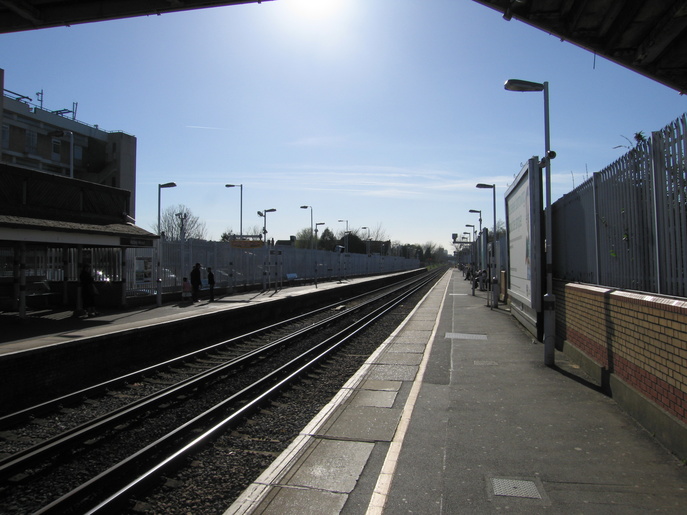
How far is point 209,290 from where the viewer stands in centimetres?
2512

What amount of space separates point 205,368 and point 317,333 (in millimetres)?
5995

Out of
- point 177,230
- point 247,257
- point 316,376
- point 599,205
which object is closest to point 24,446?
point 316,376

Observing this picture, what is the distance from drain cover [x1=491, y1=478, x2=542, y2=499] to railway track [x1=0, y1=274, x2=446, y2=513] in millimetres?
3126

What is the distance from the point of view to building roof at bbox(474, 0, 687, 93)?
580 centimetres

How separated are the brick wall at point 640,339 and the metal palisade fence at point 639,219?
227 millimetres

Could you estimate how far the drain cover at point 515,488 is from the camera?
160 inches

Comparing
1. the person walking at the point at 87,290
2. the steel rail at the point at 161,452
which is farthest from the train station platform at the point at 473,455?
the person walking at the point at 87,290

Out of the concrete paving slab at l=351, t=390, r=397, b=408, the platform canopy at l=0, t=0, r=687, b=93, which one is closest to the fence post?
the platform canopy at l=0, t=0, r=687, b=93

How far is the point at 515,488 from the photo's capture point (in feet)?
13.7

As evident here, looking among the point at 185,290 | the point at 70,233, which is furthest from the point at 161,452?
the point at 185,290

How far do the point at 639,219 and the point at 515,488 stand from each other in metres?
3.40

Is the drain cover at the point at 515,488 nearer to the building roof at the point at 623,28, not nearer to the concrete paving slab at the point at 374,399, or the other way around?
the concrete paving slab at the point at 374,399

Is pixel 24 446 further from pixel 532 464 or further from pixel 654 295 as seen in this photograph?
pixel 654 295

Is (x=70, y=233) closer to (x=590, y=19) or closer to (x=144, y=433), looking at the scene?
(x=144, y=433)
